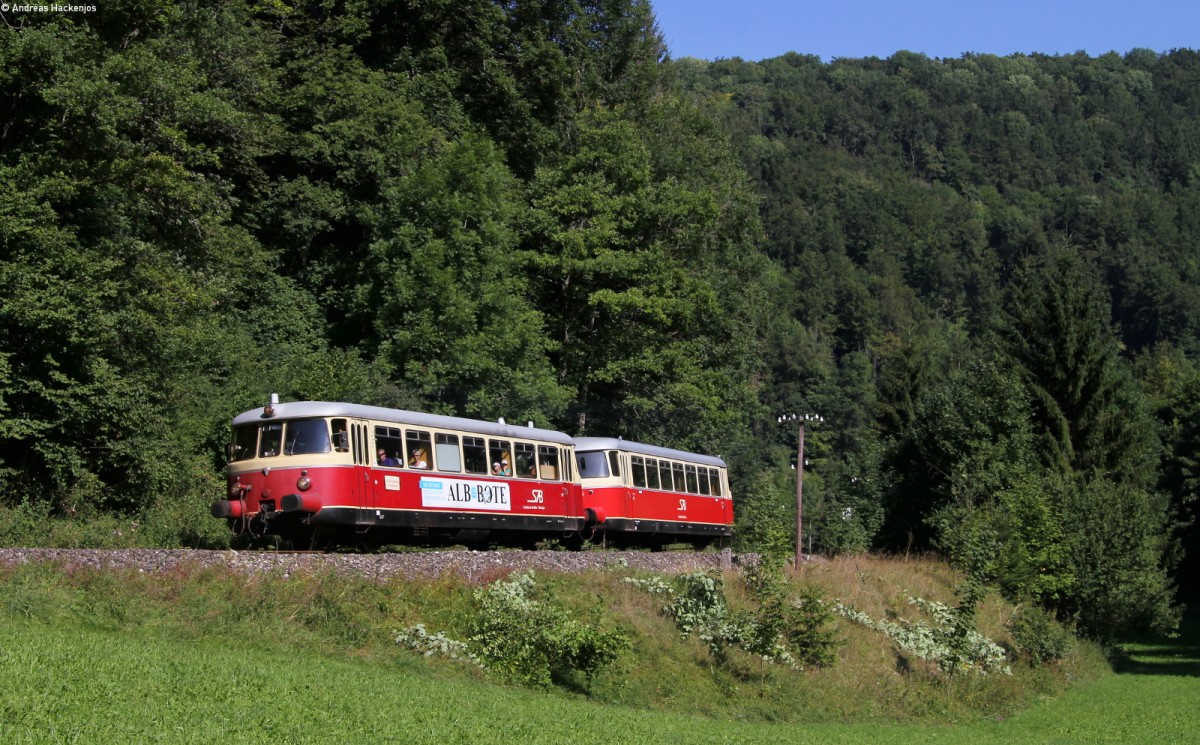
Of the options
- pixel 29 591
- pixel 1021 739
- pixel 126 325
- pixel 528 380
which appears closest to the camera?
pixel 29 591

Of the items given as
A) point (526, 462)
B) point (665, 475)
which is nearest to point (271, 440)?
point (526, 462)

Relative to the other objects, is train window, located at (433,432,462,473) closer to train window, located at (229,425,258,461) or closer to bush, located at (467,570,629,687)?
train window, located at (229,425,258,461)

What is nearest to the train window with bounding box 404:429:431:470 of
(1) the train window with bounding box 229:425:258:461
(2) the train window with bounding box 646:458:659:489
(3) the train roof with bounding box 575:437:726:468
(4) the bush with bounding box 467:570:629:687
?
(1) the train window with bounding box 229:425:258:461

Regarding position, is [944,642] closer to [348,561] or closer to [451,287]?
[348,561]

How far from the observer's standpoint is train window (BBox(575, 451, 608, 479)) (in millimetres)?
31750

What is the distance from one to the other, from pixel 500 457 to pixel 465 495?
1835 mm

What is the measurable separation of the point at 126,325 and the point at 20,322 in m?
2.47

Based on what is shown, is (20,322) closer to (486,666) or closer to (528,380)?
(486,666)

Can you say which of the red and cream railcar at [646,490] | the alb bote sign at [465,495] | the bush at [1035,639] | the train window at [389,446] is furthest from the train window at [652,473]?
the train window at [389,446]

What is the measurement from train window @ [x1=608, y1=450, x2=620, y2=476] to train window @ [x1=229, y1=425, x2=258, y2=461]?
37.3 feet

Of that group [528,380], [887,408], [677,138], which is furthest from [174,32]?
[887,408]

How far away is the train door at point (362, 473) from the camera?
22.1m

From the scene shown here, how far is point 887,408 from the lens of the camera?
65.6 metres

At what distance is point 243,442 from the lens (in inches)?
899
